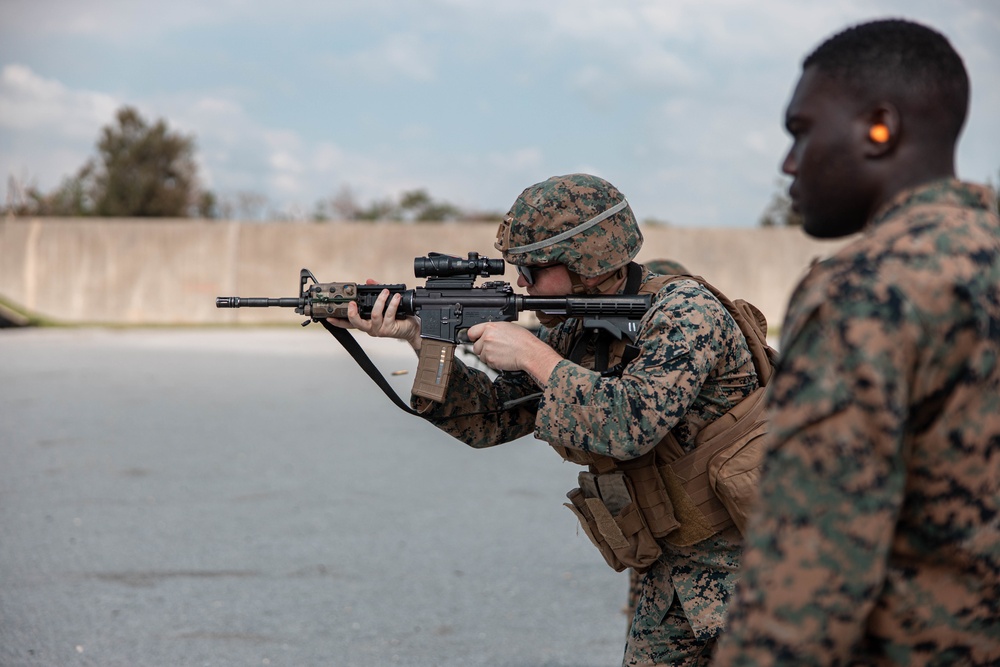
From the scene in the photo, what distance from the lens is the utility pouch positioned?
9.97ft

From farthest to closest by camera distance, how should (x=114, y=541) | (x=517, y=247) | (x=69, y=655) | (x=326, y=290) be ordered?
(x=114, y=541) → (x=69, y=655) → (x=326, y=290) → (x=517, y=247)

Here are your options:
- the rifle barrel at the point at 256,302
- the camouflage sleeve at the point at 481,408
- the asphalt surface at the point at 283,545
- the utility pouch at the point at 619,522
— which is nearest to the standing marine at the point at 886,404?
the utility pouch at the point at 619,522

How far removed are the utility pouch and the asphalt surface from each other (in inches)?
58.4

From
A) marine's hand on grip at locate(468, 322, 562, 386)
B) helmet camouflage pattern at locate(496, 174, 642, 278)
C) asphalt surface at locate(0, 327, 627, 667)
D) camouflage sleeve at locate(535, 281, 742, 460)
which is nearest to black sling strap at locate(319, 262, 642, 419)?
helmet camouflage pattern at locate(496, 174, 642, 278)

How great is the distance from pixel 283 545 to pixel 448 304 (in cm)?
322

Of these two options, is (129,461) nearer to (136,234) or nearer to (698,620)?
(698,620)

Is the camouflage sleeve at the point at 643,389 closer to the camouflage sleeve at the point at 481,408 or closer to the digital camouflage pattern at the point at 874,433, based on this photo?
the camouflage sleeve at the point at 481,408

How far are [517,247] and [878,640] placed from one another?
1.83 meters

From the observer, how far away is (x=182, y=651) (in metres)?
4.52

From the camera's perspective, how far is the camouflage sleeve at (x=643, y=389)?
2633 millimetres

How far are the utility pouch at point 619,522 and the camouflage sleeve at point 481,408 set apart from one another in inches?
15.1

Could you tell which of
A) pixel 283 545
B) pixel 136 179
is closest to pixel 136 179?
pixel 136 179

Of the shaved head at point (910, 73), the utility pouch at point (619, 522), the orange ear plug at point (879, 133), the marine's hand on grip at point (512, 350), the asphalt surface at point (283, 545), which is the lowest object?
the asphalt surface at point (283, 545)

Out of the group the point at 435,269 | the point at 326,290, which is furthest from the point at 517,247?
the point at 326,290
